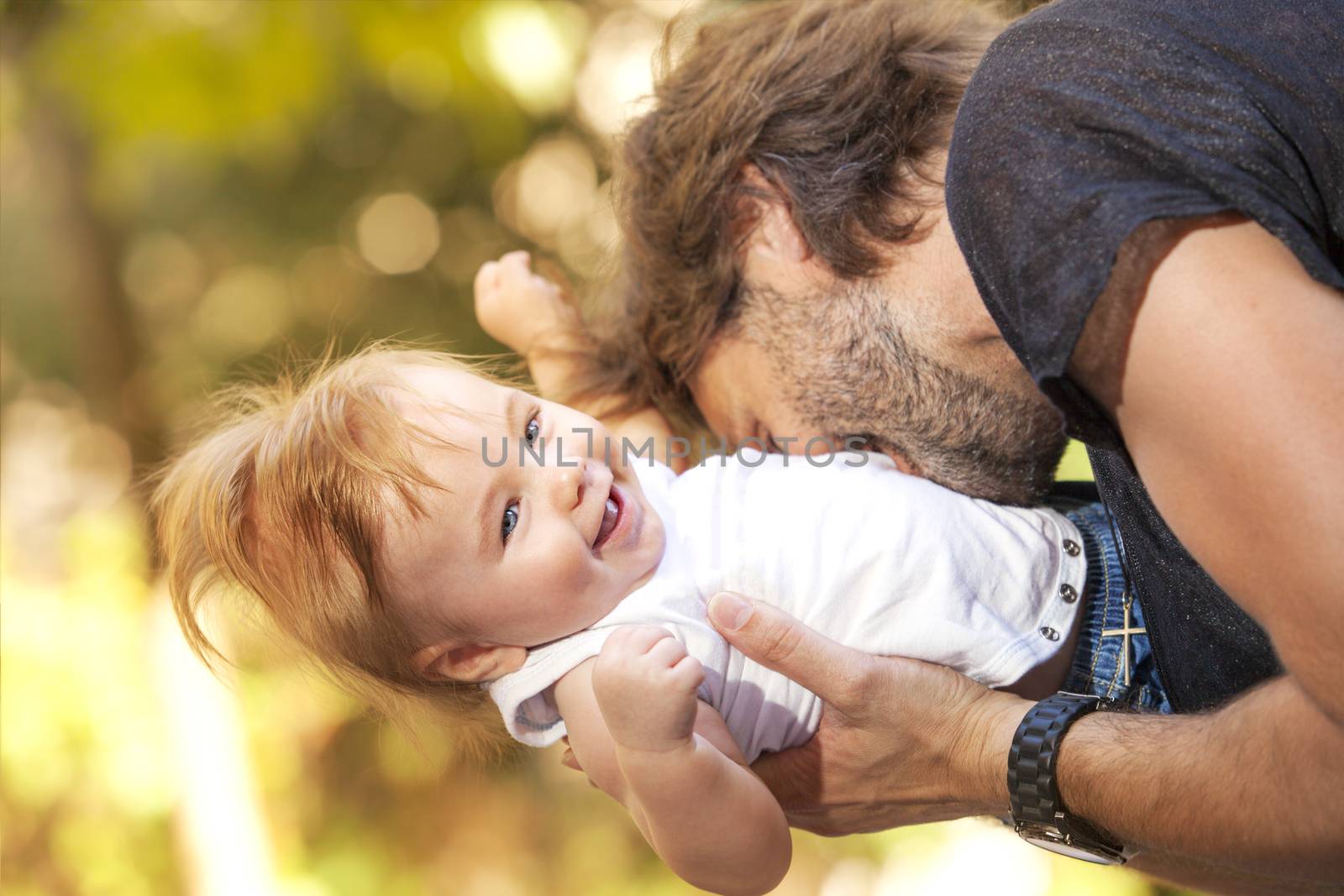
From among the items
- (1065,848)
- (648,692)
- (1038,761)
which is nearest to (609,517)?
(648,692)

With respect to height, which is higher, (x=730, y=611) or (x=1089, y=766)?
(x=730, y=611)

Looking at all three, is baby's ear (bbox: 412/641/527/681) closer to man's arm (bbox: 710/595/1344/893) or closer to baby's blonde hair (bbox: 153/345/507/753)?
baby's blonde hair (bbox: 153/345/507/753)

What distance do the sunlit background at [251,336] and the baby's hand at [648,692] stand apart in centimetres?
62

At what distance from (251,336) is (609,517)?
13.1 feet

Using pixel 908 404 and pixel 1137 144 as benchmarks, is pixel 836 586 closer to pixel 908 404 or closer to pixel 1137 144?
pixel 908 404

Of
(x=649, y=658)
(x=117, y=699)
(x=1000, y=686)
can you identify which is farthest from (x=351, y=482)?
(x=117, y=699)

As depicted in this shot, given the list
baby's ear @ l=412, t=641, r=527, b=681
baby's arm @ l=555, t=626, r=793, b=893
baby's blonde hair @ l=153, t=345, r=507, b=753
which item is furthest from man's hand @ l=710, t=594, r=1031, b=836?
baby's blonde hair @ l=153, t=345, r=507, b=753

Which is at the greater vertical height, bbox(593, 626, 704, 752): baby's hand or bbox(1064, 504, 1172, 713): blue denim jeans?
bbox(593, 626, 704, 752): baby's hand

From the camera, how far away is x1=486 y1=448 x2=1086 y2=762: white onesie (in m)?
1.34

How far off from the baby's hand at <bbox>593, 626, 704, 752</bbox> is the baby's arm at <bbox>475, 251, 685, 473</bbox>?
2.56 feet

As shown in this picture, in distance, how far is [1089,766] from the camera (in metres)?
1.20

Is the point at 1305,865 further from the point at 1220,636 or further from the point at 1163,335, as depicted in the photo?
the point at 1163,335

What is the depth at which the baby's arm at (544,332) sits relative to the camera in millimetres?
1922

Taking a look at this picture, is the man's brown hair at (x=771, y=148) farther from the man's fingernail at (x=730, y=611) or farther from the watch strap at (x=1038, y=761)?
the watch strap at (x=1038, y=761)
